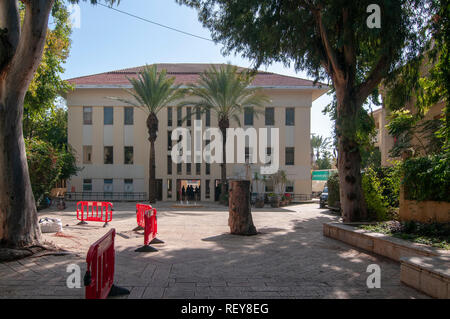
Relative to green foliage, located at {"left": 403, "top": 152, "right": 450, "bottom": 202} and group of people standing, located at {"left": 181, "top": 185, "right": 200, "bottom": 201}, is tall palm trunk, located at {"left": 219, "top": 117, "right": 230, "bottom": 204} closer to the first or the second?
group of people standing, located at {"left": 181, "top": 185, "right": 200, "bottom": 201}

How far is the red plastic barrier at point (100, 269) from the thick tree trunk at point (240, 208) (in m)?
5.44

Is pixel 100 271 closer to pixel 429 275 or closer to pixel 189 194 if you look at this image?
pixel 429 275

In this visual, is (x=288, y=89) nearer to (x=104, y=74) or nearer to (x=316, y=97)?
(x=316, y=97)

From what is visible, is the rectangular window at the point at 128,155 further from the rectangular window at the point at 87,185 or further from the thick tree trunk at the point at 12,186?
the thick tree trunk at the point at 12,186

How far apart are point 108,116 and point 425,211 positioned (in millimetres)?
29671

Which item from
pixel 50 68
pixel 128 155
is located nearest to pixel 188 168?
pixel 128 155

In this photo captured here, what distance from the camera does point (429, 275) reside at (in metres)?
4.66

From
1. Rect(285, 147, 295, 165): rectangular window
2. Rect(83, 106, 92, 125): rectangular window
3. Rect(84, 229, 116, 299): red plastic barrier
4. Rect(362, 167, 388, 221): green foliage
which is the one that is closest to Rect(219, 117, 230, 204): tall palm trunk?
Rect(285, 147, 295, 165): rectangular window

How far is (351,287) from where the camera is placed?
5012 mm

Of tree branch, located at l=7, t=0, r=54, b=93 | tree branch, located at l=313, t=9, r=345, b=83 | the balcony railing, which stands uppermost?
tree branch, located at l=313, t=9, r=345, b=83

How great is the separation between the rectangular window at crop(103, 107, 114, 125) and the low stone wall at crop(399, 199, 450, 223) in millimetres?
28584

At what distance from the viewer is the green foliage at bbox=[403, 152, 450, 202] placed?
26.9 feet

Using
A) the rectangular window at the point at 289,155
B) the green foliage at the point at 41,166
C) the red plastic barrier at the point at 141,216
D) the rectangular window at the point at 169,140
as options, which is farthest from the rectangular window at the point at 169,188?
the red plastic barrier at the point at 141,216
